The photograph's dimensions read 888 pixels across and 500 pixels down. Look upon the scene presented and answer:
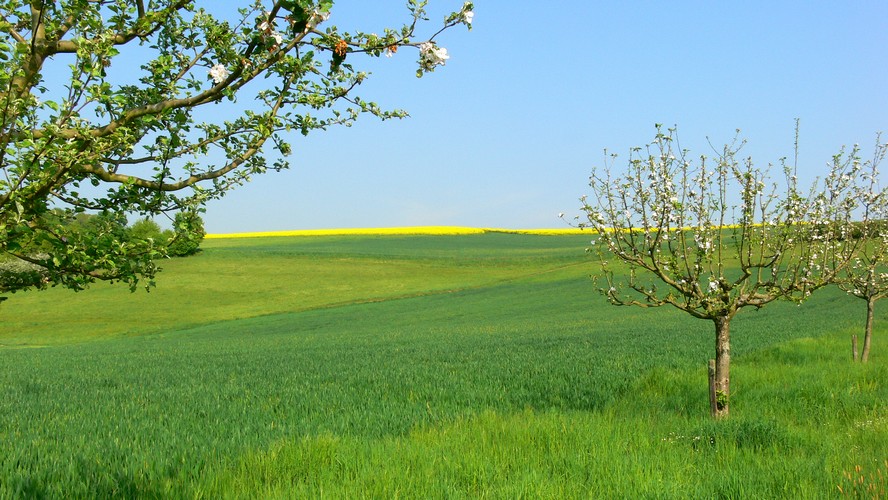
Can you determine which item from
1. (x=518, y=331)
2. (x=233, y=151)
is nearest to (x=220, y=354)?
(x=518, y=331)

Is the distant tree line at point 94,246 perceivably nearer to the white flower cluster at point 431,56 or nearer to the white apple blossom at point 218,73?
the white apple blossom at point 218,73

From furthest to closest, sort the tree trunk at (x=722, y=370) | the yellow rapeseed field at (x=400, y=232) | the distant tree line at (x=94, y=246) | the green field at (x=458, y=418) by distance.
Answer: the yellow rapeseed field at (x=400, y=232), the tree trunk at (x=722, y=370), the green field at (x=458, y=418), the distant tree line at (x=94, y=246)

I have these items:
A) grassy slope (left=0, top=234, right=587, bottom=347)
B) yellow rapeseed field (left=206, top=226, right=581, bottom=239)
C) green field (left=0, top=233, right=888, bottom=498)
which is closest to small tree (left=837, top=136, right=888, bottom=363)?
green field (left=0, top=233, right=888, bottom=498)

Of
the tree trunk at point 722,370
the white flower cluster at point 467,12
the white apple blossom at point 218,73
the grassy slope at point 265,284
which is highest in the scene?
the white flower cluster at point 467,12

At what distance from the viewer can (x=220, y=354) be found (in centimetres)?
2783

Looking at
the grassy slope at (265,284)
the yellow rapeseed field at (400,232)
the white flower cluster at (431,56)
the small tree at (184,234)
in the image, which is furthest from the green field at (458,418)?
the yellow rapeseed field at (400,232)

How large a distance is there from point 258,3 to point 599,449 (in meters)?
6.70

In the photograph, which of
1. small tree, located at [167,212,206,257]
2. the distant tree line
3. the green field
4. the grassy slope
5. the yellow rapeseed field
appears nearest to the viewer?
the distant tree line

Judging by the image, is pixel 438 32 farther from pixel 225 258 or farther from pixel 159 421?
pixel 225 258

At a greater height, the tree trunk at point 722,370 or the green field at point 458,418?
the tree trunk at point 722,370

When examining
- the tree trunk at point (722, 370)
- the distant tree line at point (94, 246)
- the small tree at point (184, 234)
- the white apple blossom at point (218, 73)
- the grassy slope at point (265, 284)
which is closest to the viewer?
the white apple blossom at point (218, 73)

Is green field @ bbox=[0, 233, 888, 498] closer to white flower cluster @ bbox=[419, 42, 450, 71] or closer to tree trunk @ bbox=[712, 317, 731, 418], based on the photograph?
tree trunk @ bbox=[712, 317, 731, 418]

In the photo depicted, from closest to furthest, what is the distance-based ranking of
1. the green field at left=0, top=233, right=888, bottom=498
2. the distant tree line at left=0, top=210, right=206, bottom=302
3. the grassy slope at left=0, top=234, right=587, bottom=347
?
the distant tree line at left=0, top=210, right=206, bottom=302 < the green field at left=0, top=233, right=888, bottom=498 < the grassy slope at left=0, top=234, right=587, bottom=347

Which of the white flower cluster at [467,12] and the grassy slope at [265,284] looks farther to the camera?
the grassy slope at [265,284]
